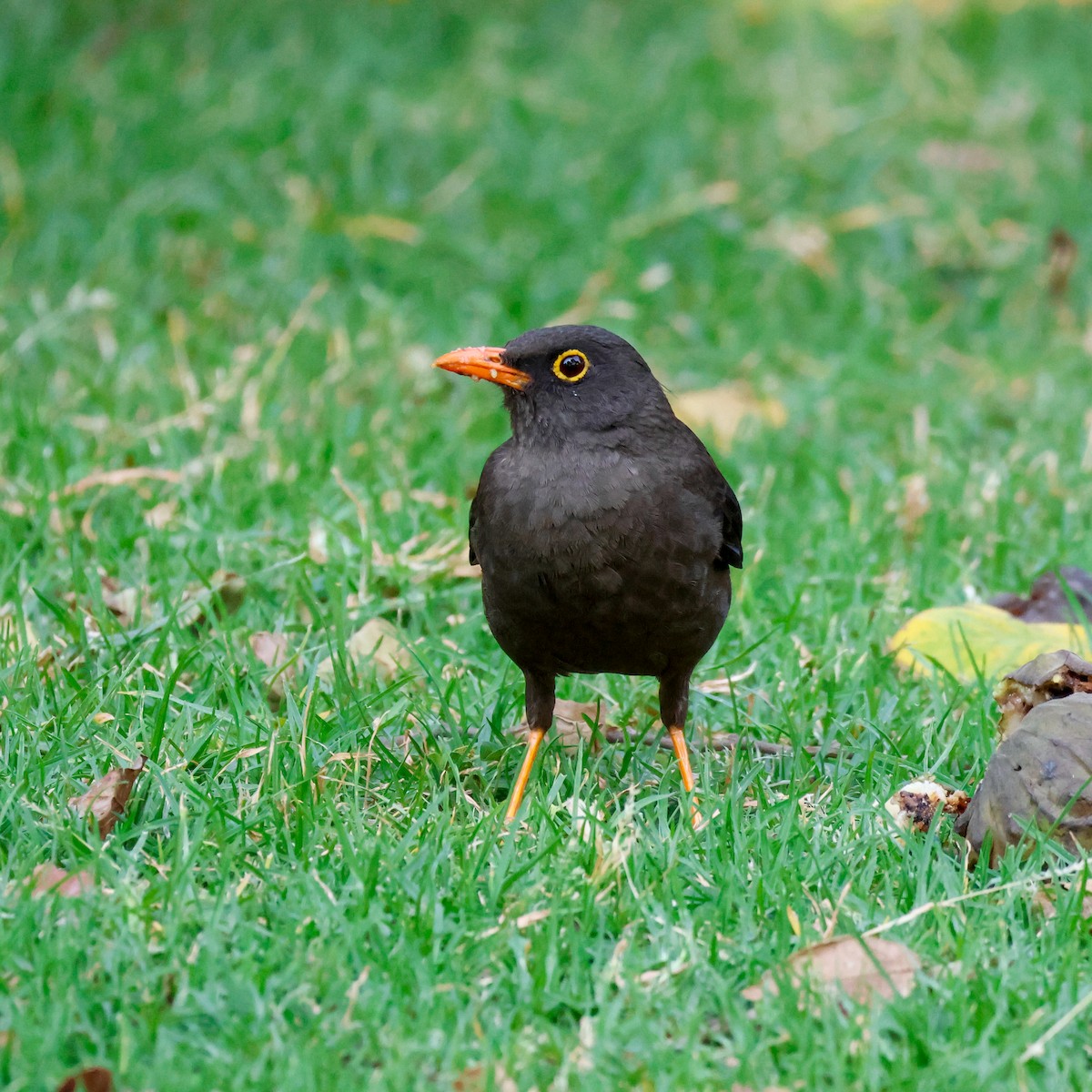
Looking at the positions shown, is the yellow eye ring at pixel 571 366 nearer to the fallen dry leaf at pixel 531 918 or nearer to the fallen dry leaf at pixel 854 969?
the fallen dry leaf at pixel 531 918

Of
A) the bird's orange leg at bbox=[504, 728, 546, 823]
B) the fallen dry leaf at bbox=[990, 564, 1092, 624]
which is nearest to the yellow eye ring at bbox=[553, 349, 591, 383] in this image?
the bird's orange leg at bbox=[504, 728, 546, 823]

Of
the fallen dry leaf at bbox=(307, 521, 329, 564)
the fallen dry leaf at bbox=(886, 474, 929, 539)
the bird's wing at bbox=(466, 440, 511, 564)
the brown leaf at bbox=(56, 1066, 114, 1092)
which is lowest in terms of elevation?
the fallen dry leaf at bbox=(886, 474, 929, 539)

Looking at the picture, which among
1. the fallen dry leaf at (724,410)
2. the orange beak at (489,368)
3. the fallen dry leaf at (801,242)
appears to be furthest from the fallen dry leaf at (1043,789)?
the fallen dry leaf at (801,242)

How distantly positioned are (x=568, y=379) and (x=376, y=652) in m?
1.14

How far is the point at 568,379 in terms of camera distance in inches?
162

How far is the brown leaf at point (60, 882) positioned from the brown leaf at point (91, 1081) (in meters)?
0.56

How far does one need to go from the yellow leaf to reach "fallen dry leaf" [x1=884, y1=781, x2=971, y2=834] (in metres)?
0.84

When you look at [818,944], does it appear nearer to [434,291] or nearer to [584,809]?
[584,809]

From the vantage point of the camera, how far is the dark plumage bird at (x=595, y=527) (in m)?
3.83

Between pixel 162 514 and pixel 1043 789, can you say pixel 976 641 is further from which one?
pixel 162 514

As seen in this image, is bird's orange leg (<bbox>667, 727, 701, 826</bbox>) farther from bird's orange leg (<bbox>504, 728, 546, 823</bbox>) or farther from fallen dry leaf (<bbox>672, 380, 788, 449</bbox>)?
fallen dry leaf (<bbox>672, 380, 788, 449</bbox>)

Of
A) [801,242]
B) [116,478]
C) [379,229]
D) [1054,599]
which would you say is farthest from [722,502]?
[801,242]

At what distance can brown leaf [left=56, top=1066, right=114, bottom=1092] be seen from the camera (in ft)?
8.91

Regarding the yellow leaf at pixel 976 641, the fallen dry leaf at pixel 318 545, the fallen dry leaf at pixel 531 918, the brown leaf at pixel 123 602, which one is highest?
the fallen dry leaf at pixel 531 918
